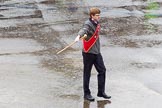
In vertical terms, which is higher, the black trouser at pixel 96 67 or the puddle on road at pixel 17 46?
the black trouser at pixel 96 67

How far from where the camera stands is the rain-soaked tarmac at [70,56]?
372 inches

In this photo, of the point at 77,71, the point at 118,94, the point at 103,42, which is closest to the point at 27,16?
the point at 103,42

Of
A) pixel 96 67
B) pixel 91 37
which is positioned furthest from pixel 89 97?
pixel 91 37

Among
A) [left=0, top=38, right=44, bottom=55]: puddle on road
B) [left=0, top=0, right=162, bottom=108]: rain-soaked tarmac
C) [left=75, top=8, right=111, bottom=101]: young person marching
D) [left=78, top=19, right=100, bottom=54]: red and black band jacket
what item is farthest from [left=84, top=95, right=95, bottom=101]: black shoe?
[left=0, top=38, right=44, bottom=55]: puddle on road

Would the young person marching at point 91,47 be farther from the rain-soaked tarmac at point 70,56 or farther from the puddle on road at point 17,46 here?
the puddle on road at point 17,46

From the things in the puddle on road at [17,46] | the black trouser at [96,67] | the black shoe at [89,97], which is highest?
the black trouser at [96,67]

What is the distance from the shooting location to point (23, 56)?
41.3ft

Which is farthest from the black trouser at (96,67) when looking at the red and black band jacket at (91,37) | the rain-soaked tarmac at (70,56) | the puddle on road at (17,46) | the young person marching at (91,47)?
the puddle on road at (17,46)

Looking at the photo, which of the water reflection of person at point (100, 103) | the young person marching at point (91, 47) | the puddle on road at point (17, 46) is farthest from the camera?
the puddle on road at point (17, 46)

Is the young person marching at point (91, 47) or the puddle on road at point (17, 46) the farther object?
the puddle on road at point (17, 46)

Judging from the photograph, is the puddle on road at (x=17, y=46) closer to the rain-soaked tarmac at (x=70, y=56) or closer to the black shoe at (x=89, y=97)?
the rain-soaked tarmac at (x=70, y=56)

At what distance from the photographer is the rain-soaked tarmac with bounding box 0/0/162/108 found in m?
9.44

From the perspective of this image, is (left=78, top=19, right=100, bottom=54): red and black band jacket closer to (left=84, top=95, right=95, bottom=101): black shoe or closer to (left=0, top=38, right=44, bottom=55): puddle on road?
(left=84, top=95, right=95, bottom=101): black shoe

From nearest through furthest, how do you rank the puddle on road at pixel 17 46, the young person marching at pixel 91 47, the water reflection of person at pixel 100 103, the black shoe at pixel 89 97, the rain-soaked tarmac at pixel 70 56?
the young person marching at pixel 91 47 → the water reflection of person at pixel 100 103 → the black shoe at pixel 89 97 → the rain-soaked tarmac at pixel 70 56 → the puddle on road at pixel 17 46
